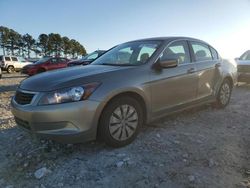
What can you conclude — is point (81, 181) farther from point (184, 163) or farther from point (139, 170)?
point (184, 163)

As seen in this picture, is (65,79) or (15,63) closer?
(65,79)

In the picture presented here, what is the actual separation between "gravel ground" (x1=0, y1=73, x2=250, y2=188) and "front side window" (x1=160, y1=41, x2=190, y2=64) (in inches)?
47.3

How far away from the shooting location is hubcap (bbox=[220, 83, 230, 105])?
20.9ft

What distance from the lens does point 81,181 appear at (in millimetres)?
3350

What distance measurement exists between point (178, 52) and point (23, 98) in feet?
9.04

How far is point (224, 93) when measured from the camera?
6.46 meters

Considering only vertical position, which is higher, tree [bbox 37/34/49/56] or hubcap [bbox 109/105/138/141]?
tree [bbox 37/34/49/56]

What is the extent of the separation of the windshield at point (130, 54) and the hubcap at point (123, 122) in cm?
84

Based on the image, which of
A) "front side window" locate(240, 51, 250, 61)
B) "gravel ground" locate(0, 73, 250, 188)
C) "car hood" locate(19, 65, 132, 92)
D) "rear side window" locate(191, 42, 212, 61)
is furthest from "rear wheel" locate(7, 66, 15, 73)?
"car hood" locate(19, 65, 132, 92)

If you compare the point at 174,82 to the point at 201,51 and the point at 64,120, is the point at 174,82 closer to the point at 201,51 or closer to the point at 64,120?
the point at 201,51

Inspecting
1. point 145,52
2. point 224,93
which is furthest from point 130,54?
point 224,93

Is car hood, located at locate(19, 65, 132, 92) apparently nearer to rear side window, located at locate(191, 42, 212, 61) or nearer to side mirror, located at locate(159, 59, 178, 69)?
side mirror, located at locate(159, 59, 178, 69)

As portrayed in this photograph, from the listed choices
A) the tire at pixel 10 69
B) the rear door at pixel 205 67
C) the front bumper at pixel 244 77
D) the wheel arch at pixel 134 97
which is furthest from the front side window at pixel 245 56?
the tire at pixel 10 69

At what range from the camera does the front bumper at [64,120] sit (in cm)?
353
